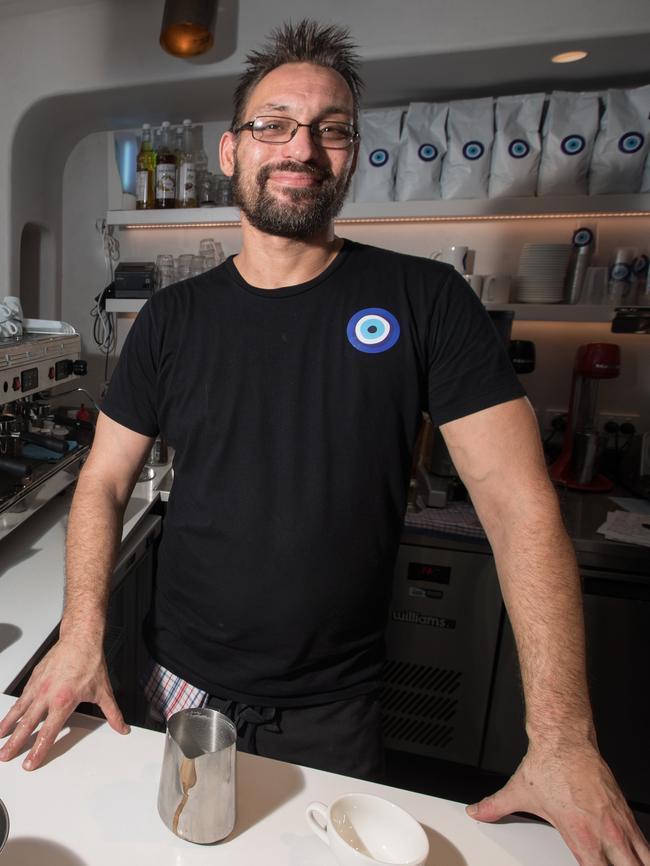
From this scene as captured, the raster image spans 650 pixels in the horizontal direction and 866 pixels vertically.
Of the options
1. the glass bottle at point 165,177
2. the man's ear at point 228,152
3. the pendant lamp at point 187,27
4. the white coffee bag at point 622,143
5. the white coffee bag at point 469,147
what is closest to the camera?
the man's ear at point 228,152

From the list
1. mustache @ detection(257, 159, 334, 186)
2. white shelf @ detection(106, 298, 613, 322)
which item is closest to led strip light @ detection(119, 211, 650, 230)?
white shelf @ detection(106, 298, 613, 322)

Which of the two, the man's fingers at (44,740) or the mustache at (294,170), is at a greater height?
the mustache at (294,170)

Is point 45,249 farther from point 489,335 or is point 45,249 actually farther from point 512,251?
point 489,335

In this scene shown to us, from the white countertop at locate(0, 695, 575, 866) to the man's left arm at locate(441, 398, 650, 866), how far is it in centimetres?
4

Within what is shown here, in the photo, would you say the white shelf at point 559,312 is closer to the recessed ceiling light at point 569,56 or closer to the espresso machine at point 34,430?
the recessed ceiling light at point 569,56

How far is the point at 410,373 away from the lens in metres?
0.96

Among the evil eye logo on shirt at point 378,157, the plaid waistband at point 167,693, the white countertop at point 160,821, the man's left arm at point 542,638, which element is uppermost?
the evil eye logo on shirt at point 378,157

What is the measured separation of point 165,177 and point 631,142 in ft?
5.87

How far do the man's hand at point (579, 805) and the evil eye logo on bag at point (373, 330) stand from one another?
63 cm

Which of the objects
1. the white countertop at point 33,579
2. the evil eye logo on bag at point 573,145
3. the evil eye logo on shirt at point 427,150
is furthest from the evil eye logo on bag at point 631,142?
the white countertop at point 33,579

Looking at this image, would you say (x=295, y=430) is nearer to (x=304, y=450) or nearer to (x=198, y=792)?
(x=304, y=450)

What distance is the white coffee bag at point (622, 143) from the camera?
1918 mm

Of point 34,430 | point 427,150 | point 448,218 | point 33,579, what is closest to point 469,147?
point 427,150

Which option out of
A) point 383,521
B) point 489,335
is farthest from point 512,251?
point 383,521
